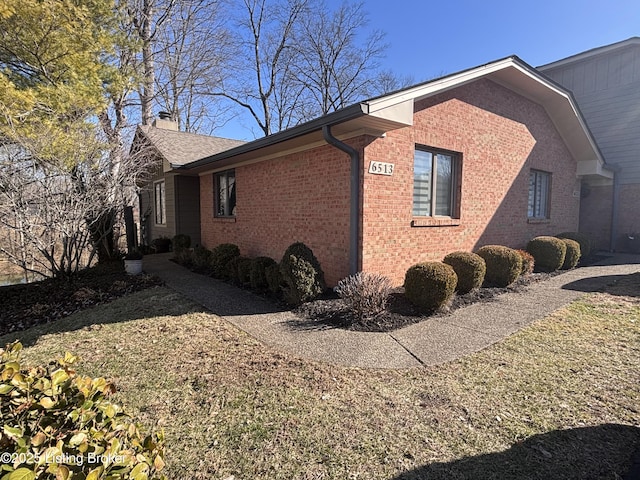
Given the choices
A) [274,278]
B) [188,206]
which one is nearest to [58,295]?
[274,278]

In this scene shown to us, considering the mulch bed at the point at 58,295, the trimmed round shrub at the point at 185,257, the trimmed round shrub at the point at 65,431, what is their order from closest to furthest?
the trimmed round shrub at the point at 65,431 → the mulch bed at the point at 58,295 → the trimmed round shrub at the point at 185,257

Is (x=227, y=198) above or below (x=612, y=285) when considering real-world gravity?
above

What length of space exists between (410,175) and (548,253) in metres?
5.25

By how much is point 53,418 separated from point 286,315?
444 cm

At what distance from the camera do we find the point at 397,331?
502 cm

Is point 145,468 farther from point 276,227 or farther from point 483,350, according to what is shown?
point 276,227

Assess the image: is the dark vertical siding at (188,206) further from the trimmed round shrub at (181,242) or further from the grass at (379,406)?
the grass at (379,406)

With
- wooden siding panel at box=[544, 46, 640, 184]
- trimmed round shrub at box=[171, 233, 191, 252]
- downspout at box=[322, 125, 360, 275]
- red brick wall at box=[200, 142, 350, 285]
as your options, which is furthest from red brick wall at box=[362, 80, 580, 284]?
trimmed round shrub at box=[171, 233, 191, 252]

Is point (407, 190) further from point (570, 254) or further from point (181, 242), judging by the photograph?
point (181, 242)

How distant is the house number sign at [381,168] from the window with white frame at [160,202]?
10935mm

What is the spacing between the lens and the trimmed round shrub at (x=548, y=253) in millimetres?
9070

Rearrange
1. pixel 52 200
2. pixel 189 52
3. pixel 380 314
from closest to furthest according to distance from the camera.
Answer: pixel 380 314, pixel 52 200, pixel 189 52

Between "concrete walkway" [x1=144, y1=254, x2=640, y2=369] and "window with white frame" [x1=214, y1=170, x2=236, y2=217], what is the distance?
3478 mm

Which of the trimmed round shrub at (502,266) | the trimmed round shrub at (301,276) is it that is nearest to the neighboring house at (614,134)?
the trimmed round shrub at (502,266)
